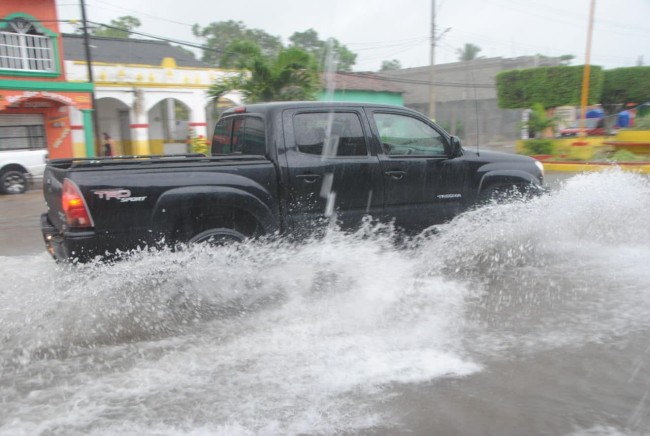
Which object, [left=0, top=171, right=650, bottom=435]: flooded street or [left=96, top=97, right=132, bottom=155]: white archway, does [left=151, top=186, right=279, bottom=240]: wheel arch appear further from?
[left=96, top=97, right=132, bottom=155]: white archway

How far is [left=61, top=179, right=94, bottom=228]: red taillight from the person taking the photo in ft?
13.9

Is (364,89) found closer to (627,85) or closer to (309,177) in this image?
(627,85)

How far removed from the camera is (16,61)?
720 inches

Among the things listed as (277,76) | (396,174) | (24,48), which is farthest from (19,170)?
(396,174)

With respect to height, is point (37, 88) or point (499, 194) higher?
point (37, 88)

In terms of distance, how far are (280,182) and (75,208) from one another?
5.51 feet

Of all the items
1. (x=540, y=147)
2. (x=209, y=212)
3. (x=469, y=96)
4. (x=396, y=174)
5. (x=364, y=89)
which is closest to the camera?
(x=209, y=212)

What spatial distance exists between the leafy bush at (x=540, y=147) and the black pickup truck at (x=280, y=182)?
45.4 feet

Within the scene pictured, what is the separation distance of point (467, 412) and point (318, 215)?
2469mm

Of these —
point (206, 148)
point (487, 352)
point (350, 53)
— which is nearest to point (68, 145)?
point (206, 148)

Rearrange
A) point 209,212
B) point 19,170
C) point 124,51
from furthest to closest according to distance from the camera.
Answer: point 124,51
point 19,170
point 209,212

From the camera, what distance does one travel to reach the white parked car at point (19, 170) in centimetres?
1518

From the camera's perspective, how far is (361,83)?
1357 inches

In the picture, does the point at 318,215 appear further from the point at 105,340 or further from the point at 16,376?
the point at 16,376
